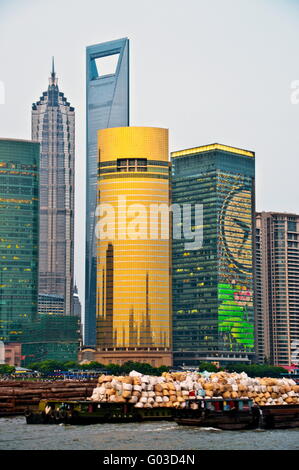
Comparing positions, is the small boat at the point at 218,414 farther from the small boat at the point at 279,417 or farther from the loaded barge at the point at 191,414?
the small boat at the point at 279,417

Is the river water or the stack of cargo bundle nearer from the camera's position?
the river water

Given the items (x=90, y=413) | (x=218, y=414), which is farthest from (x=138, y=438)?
(x=90, y=413)

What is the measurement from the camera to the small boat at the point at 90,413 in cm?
11131

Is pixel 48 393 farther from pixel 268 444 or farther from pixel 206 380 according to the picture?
pixel 268 444

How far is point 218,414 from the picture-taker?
10725 cm

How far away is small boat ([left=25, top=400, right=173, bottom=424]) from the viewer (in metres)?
111

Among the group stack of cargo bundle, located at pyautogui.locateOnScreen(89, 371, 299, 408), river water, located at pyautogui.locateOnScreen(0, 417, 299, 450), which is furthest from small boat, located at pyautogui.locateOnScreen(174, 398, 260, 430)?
stack of cargo bundle, located at pyautogui.locateOnScreen(89, 371, 299, 408)

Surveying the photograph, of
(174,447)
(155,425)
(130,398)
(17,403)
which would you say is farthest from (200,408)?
(17,403)

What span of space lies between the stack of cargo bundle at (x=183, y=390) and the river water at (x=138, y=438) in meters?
7.52

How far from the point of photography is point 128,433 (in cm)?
9906

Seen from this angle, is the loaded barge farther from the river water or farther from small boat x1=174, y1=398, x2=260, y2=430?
the river water

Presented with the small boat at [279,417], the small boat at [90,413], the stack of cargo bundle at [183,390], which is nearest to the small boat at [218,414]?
the small boat at [279,417]

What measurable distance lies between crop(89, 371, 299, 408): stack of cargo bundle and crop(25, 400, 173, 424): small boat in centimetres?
168

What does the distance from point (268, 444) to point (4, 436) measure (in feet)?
89.4
